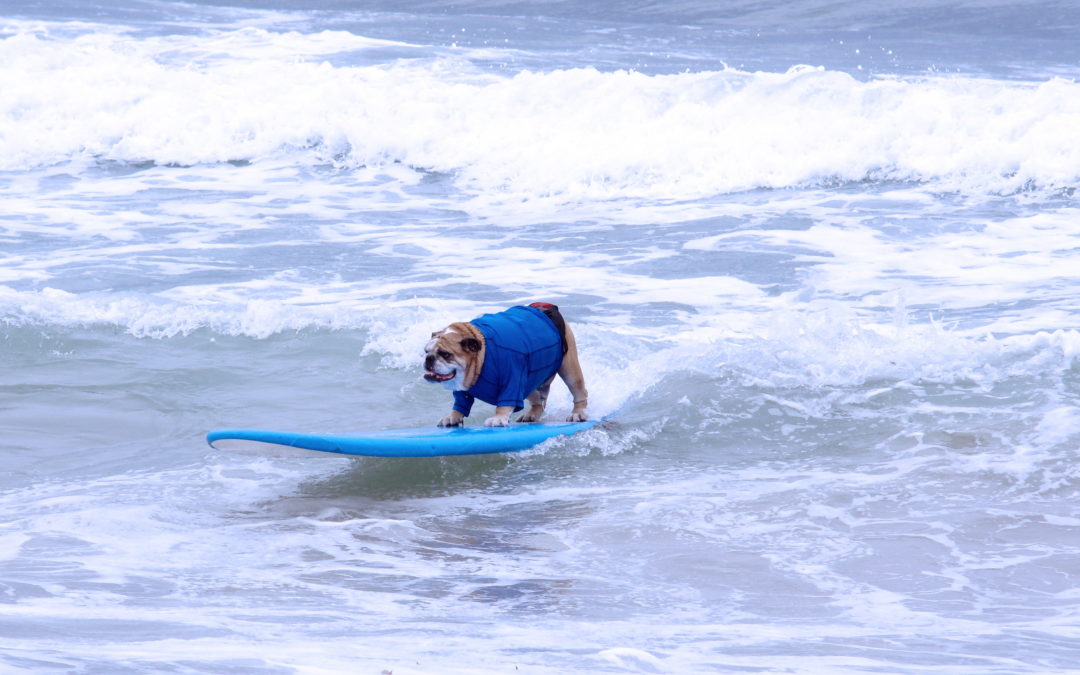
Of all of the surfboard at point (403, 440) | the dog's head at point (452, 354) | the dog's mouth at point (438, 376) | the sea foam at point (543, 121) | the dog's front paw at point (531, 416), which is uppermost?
the sea foam at point (543, 121)

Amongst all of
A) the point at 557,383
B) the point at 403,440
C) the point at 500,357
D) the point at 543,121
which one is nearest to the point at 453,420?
the point at 403,440

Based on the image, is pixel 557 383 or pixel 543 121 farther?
pixel 543 121

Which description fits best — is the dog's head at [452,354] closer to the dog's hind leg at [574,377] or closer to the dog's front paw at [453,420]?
the dog's front paw at [453,420]

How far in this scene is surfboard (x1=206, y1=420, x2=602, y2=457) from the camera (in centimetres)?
618

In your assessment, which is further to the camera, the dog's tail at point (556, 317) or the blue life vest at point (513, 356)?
the dog's tail at point (556, 317)

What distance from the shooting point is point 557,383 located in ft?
27.2

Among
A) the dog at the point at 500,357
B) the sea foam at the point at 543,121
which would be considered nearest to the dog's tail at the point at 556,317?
Answer: the dog at the point at 500,357

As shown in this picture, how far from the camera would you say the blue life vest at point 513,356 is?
658cm

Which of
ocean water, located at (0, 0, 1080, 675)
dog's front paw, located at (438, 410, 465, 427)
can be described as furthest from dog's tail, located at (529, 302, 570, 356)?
dog's front paw, located at (438, 410, 465, 427)

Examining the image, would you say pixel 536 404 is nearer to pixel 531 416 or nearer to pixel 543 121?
pixel 531 416

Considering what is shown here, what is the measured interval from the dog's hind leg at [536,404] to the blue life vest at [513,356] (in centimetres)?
32

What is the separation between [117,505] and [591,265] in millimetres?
6076

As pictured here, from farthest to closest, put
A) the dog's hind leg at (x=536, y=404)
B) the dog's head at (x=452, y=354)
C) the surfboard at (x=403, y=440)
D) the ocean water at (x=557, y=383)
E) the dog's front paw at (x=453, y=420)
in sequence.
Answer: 1. the dog's hind leg at (x=536, y=404)
2. the dog's front paw at (x=453, y=420)
3. the dog's head at (x=452, y=354)
4. the surfboard at (x=403, y=440)
5. the ocean water at (x=557, y=383)

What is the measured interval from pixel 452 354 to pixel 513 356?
0.35m
